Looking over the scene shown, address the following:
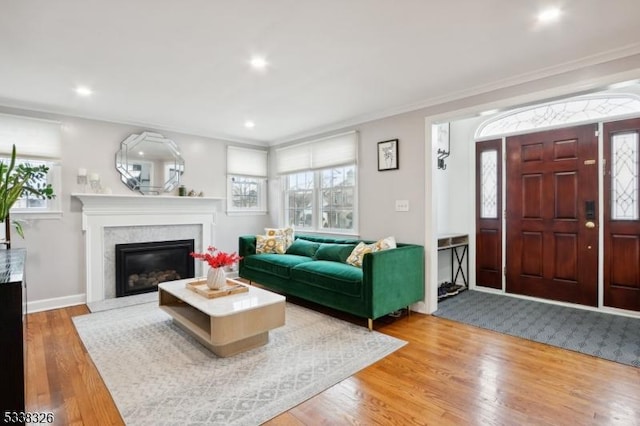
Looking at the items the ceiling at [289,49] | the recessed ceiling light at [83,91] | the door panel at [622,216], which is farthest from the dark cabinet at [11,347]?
the door panel at [622,216]

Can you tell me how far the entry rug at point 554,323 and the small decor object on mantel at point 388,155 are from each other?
180cm

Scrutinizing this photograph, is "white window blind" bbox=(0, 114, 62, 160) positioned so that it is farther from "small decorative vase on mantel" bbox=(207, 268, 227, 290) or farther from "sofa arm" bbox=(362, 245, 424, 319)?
"sofa arm" bbox=(362, 245, 424, 319)

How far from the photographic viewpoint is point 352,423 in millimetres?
1812

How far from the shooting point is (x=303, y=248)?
459 centimetres

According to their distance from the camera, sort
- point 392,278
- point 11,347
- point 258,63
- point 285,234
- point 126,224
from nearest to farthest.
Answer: point 11,347
point 258,63
point 392,278
point 126,224
point 285,234

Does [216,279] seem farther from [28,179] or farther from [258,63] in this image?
[28,179]

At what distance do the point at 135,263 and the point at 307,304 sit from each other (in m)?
2.46

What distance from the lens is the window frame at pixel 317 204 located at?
14.9ft

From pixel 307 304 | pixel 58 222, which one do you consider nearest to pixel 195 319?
pixel 307 304

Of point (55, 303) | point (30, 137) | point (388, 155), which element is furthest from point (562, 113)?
point (55, 303)

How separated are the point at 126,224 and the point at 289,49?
10.9ft

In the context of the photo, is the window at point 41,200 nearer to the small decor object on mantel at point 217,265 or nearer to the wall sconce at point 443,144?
the small decor object on mantel at point 217,265

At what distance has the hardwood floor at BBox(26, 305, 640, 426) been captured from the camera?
1860mm

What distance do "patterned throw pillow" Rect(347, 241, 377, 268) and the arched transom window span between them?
2.36 m
